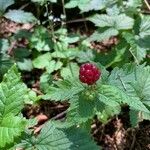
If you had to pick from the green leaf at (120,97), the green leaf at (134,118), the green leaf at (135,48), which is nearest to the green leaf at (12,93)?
the green leaf at (120,97)

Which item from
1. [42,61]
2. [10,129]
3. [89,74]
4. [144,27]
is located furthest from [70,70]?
[10,129]

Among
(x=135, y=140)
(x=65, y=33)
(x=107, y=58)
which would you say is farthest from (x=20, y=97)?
(x=65, y=33)

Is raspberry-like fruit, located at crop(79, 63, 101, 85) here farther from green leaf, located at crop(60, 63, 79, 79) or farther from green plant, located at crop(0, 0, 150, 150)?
green leaf, located at crop(60, 63, 79, 79)

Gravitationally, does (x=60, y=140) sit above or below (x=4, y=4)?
below

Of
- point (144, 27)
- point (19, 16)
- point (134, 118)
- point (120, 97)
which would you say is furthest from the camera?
point (19, 16)

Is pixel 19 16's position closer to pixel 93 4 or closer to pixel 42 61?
pixel 42 61
